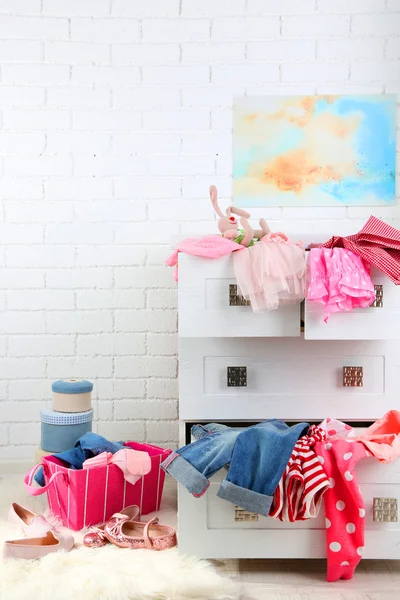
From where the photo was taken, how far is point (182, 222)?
285 cm

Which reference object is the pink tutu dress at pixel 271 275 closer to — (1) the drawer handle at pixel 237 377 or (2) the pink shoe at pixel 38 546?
(1) the drawer handle at pixel 237 377

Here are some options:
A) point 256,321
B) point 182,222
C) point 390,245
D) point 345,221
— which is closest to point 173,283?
point 182,222

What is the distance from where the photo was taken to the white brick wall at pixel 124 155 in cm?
282

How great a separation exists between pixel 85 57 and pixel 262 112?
760 mm

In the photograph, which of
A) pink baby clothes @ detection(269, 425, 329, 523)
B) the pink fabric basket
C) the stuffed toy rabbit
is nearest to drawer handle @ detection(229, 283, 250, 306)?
the stuffed toy rabbit

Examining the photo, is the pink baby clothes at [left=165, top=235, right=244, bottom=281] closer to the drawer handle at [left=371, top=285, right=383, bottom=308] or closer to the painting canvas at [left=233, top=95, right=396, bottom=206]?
the drawer handle at [left=371, top=285, right=383, bottom=308]

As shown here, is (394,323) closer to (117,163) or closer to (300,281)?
(300,281)

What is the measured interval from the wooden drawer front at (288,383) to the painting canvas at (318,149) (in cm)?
90

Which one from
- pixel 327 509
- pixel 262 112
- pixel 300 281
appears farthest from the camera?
pixel 262 112

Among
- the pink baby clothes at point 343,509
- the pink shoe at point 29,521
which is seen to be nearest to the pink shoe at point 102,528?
the pink shoe at point 29,521

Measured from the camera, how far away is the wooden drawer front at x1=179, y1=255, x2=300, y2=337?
196cm

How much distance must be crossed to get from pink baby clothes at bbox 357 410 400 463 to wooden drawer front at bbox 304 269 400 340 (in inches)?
8.8

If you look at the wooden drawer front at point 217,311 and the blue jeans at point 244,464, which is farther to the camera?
the wooden drawer front at point 217,311

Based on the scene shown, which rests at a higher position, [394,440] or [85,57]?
[85,57]
